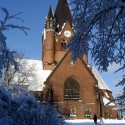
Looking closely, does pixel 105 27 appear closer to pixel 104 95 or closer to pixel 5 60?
pixel 5 60

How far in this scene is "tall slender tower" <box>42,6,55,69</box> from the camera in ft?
184

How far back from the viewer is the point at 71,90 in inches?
1891

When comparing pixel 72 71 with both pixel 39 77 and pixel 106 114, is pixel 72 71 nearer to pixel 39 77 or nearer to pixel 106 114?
pixel 39 77

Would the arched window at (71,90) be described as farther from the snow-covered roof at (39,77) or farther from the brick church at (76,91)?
the snow-covered roof at (39,77)

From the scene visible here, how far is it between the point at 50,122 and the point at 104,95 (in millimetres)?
42329

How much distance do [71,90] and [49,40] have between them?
39.5 ft

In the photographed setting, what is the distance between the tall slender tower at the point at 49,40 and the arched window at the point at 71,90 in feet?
25.2

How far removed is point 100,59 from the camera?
23.3 ft

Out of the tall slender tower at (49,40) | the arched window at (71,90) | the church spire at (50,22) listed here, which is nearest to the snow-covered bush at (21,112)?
the arched window at (71,90)

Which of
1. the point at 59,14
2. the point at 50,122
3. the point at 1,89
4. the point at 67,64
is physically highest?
the point at 59,14

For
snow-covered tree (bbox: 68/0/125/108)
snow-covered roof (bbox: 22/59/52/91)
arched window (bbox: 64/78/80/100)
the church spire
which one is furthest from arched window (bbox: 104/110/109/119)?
snow-covered tree (bbox: 68/0/125/108)

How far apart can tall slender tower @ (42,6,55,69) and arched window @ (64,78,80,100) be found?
767cm

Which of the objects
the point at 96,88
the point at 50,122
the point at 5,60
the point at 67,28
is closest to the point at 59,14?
the point at 67,28

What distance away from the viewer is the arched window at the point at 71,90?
47.7 metres
